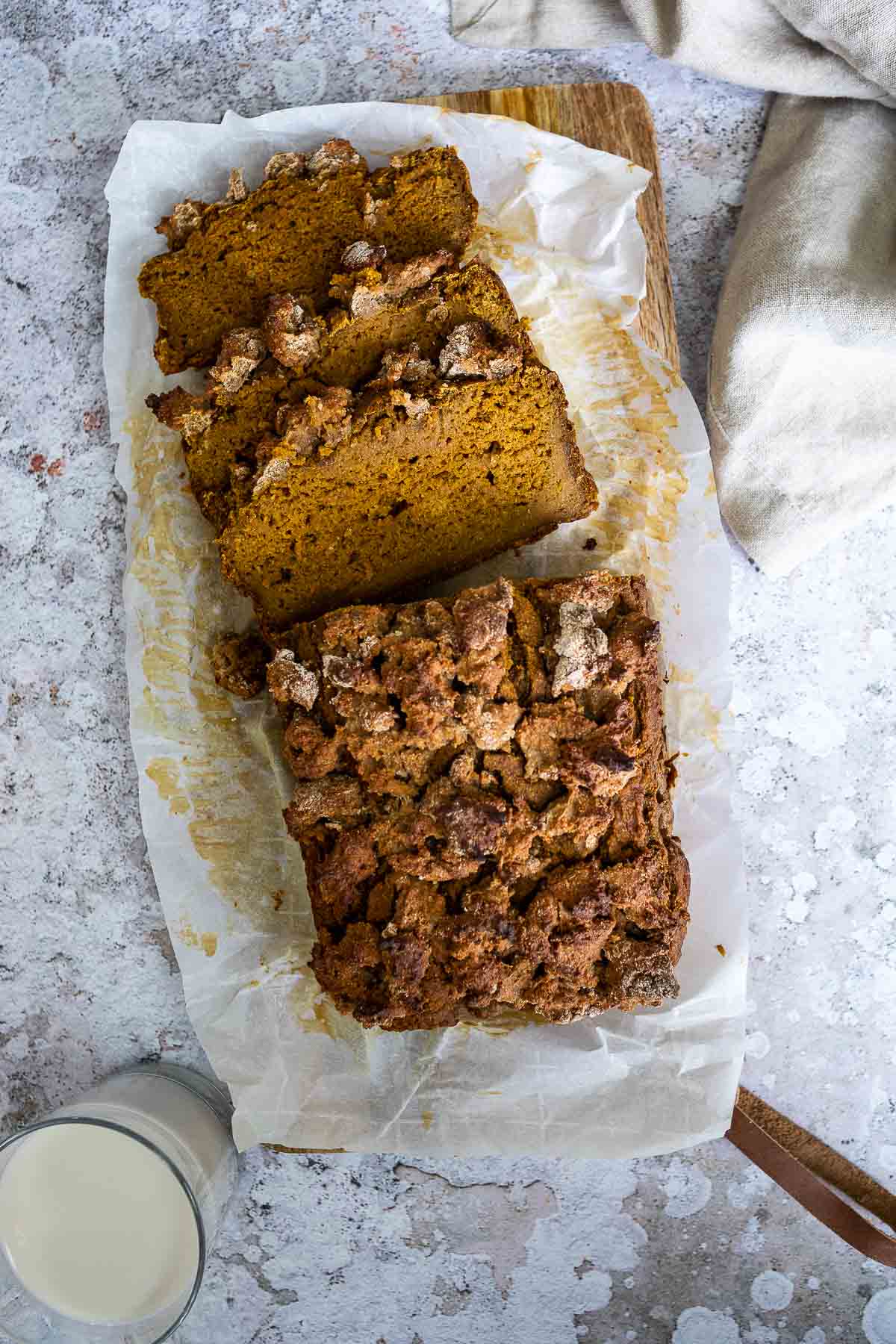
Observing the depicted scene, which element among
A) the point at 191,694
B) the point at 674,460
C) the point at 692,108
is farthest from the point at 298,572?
the point at 692,108

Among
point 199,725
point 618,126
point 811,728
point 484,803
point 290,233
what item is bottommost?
point 811,728

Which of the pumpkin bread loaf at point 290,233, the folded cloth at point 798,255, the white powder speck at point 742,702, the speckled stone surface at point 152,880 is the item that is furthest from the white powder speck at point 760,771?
the pumpkin bread loaf at point 290,233

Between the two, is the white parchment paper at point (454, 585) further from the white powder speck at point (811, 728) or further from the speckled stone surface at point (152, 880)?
the white powder speck at point (811, 728)

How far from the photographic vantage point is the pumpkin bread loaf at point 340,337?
99.6 inches

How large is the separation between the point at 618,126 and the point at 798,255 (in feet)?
2.12

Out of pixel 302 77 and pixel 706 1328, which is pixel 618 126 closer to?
pixel 302 77

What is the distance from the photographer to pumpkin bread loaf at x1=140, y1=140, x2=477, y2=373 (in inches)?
106

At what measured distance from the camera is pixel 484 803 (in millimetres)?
2348

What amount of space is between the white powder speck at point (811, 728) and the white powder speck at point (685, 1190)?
1.32 metres

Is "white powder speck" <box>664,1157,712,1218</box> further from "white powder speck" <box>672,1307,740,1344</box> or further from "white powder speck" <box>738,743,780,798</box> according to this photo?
"white powder speck" <box>738,743,780,798</box>

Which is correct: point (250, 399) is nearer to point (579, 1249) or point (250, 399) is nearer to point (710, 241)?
point (710, 241)

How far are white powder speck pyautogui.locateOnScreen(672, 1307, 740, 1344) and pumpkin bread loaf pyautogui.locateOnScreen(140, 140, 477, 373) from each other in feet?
10.3

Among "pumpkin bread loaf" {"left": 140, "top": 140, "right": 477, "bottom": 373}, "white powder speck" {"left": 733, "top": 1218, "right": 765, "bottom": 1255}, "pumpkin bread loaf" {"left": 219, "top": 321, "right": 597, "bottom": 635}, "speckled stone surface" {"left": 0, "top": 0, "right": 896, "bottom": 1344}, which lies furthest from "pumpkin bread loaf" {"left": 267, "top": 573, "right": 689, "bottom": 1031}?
"white powder speck" {"left": 733, "top": 1218, "right": 765, "bottom": 1255}

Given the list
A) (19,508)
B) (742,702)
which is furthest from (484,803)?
(19,508)
